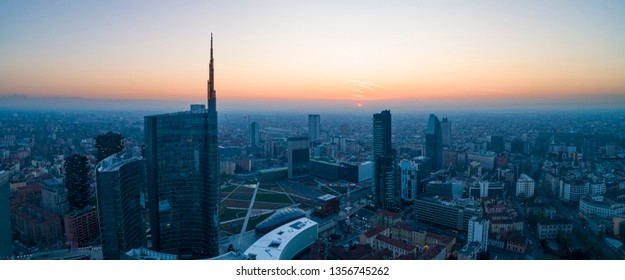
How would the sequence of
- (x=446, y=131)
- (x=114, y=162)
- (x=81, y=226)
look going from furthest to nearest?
(x=446, y=131)
(x=81, y=226)
(x=114, y=162)

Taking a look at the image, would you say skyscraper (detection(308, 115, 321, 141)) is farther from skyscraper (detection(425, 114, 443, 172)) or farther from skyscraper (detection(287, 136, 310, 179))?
skyscraper (detection(425, 114, 443, 172))

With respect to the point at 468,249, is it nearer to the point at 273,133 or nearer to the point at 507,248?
the point at 507,248

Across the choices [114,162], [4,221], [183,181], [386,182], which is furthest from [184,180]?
[386,182]

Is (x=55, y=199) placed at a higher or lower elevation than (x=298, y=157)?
lower

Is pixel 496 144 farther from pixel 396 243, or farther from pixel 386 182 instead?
pixel 396 243

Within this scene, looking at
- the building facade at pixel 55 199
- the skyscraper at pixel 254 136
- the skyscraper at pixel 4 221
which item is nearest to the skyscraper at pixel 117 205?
the skyscraper at pixel 4 221

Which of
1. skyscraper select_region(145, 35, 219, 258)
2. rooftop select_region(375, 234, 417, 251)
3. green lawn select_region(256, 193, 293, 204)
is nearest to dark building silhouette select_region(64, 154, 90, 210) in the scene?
green lawn select_region(256, 193, 293, 204)
